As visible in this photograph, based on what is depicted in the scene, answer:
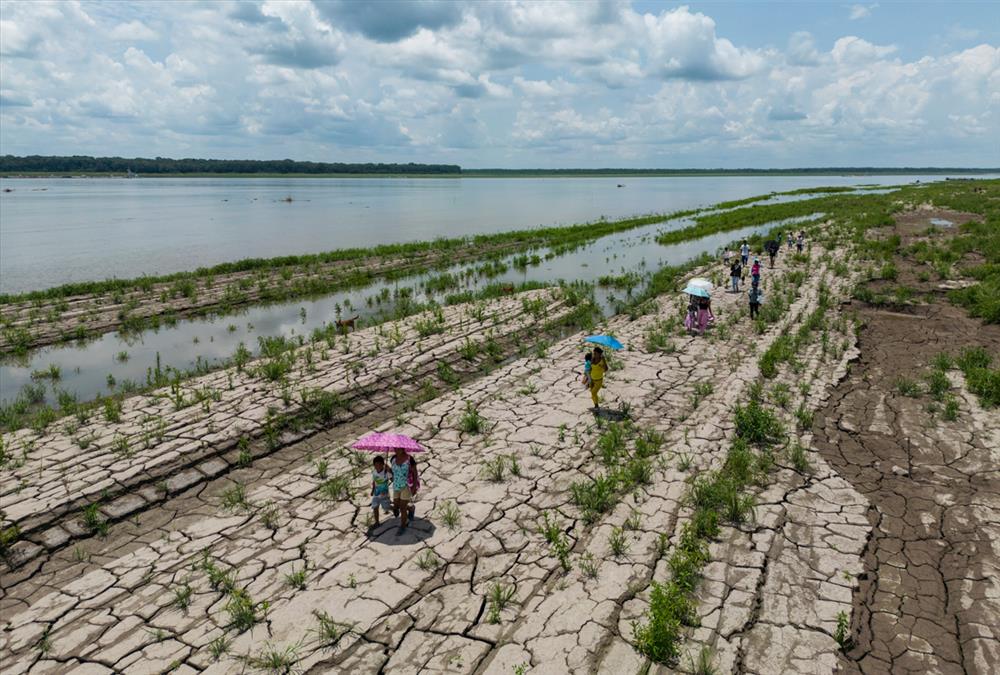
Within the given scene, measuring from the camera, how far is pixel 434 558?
657cm

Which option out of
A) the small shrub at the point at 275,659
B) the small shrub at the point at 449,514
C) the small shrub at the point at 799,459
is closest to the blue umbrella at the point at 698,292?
the small shrub at the point at 799,459

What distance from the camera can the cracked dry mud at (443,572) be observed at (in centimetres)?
527

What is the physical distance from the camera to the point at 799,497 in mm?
7594

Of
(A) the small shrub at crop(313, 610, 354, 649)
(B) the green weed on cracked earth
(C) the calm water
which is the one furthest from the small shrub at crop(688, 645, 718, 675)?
(C) the calm water

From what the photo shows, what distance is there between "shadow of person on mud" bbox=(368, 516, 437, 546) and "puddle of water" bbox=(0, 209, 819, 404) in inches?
359

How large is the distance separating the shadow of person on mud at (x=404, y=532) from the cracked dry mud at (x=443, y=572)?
0.08 ft

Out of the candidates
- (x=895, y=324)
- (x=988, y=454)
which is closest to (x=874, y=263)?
(x=895, y=324)

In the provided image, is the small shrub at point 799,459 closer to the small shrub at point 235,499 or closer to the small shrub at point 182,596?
the small shrub at point 235,499

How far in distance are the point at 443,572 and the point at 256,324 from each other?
599 inches

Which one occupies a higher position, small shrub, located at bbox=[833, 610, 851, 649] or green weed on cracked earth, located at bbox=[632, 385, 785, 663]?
green weed on cracked earth, located at bbox=[632, 385, 785, 663]

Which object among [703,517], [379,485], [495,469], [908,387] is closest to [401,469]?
[379,485]

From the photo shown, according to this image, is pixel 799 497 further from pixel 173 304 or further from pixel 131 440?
pixel 173 304

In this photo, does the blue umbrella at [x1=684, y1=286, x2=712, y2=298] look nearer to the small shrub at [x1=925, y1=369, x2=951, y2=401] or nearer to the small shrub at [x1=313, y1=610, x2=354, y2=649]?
the small shrub at [x1=925, y1=369, x2=951, y2=401]

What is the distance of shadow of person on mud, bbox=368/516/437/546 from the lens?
6.94 m
